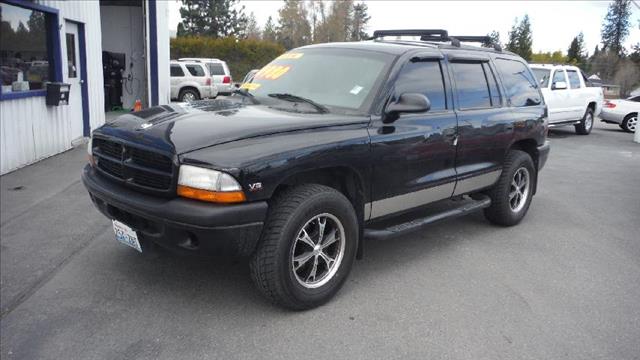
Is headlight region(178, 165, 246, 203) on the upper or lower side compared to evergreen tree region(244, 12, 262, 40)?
lower

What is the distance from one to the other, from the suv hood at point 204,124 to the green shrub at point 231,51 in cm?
3654

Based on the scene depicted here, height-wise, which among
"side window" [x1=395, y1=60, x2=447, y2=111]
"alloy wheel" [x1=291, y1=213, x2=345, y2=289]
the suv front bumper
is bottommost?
"alloy wheel" [x1=291, y1=213, x2=345, y2=289]

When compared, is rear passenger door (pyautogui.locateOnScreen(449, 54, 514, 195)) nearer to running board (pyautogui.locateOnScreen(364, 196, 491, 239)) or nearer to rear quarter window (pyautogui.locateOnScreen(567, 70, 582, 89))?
running board (pyautogui.locateOnScreen(364, 196, 491, 239))

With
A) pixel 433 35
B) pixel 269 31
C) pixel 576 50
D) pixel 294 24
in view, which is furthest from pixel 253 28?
pixel 433 35

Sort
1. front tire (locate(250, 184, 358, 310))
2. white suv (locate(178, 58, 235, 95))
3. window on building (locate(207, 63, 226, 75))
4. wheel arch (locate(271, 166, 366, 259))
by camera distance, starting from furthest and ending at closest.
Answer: window on building (locate(207, 63, 226, 75)) → white suv (locate(178, 58, 235, 95)) → wheel arch (locate(271, 166, 366, 259)) → front tire (locate(250, 184, 358, 310))

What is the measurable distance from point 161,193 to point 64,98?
22.5 feet

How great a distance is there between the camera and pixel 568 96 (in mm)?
14703

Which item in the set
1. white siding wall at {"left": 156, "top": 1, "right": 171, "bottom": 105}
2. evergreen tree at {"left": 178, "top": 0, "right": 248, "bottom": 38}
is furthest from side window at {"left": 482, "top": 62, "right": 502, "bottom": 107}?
evergreen tree at {"left": 178, "top": 0, "right": 248, "bottom": 38}

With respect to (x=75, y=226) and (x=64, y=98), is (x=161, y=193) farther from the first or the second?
(x=64, y=98)

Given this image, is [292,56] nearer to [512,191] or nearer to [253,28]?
[512,191]

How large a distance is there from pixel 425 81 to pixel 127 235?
2.73 metres

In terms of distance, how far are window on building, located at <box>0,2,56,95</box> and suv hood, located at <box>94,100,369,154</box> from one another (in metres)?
4.94

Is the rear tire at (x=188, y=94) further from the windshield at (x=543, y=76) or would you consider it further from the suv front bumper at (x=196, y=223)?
the suv front bumper at (x=196, y=223)

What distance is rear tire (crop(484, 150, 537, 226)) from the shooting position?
18.5ft
